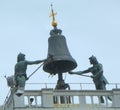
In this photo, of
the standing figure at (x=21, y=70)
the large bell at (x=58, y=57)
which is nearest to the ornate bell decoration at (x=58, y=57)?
the large bell at (x=58, y=57)

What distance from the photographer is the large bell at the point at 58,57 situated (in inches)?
2608

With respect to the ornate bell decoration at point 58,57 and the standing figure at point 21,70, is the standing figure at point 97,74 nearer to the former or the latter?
the ornate bell decoration at point 58,57

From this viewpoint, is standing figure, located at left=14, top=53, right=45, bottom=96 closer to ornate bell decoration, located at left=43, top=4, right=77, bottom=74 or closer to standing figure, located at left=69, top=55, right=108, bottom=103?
ornate bell decoration, located at left=43, top=4, right=77, bottom=74

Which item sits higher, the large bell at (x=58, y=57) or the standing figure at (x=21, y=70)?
the large bell at (x=58, y=57)

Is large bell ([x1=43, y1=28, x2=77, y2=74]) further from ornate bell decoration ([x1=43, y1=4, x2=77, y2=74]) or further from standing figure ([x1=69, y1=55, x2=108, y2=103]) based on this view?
standing figure ([x1=69, y1=55, x2=108, y2=103])

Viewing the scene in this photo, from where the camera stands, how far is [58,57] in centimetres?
6619

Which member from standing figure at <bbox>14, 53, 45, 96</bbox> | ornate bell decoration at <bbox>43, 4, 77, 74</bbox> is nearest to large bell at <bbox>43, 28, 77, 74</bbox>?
ornate bell decoration at <bbox>43, 4, 77, 74</bbox>

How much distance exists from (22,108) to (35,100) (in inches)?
42.1

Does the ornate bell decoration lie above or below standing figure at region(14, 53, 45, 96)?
above

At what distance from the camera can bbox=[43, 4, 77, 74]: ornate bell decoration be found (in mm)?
66250

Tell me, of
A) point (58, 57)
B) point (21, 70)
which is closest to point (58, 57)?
point (58, 57)

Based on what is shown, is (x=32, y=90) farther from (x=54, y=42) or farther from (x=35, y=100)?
(x=54, y=42)

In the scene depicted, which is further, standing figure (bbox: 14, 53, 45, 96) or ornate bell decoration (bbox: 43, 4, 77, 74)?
ornate bell decoration (bbox: 43, 4, 77, 74)

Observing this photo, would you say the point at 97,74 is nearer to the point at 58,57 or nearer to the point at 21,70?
the point at 58,57
